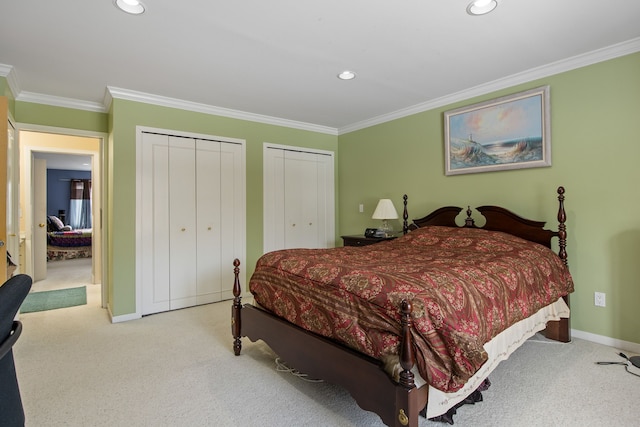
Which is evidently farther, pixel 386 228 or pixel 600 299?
pixel 386 228

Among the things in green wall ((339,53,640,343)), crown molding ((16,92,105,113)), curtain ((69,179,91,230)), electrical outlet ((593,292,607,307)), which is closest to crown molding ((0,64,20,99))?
crown molding ((16,92,105,113))

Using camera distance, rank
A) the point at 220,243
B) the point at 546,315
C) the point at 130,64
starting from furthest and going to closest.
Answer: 1. the point at 220,243
2. the point at 130,64
3. the point at 546,315

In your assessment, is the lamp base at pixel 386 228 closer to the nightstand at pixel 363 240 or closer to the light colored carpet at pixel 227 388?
the nightstand at pixel 363 240

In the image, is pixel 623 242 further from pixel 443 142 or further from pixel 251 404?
pixel 251 404

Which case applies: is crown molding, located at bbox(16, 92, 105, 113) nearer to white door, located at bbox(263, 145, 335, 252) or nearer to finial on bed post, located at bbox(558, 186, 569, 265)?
white door, located at bbox(263, 145, 335, 252)

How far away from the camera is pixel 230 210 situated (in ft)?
14.0

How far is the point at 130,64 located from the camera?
290 centimetres

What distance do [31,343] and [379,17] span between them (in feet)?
12.7

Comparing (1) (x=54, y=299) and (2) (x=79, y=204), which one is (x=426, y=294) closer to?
(1) (x=54, y=299)

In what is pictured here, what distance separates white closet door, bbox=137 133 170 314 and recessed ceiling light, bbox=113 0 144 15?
69.1 inches

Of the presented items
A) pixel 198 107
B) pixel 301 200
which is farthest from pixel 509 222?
pixel 198 107

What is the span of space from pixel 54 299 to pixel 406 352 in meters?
4.92

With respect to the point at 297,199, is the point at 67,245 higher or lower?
lower

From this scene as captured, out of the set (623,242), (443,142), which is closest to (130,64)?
(443,142)
